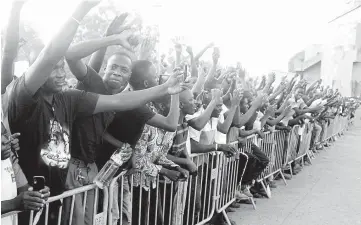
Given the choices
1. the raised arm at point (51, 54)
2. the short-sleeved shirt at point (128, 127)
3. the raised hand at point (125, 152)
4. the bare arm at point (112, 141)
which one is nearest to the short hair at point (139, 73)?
the short-sleeved shirt at point (128, 127)

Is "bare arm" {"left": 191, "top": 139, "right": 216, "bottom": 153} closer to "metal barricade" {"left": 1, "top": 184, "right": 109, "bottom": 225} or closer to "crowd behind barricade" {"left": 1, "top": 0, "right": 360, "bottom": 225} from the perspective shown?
"crowd behind barricade" {"left": 1, "top": 0, "right": 360, "bottom": 225}

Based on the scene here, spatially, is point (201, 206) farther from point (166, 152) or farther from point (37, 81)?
point (37, 81)

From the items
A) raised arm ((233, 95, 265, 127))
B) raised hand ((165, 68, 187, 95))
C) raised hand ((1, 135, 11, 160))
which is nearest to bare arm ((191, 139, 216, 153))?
raised arm ((233, 95, 265, 127))

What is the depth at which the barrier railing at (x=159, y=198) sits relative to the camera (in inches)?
127

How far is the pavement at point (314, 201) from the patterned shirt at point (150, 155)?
246 centimetres

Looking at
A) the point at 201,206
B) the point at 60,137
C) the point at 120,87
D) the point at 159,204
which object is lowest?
the point at 201,206

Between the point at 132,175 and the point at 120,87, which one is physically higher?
the point at 120,87

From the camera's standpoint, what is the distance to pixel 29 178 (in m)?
2.85

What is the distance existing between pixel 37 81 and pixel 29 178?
26.4 inches

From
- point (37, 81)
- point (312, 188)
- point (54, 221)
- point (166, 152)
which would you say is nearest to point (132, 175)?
point (166, 152)

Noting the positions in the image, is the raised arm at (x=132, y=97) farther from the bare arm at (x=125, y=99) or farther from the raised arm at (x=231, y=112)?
the raised arm at (x=231, y=112)

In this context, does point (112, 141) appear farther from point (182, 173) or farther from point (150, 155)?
point (182, 173)

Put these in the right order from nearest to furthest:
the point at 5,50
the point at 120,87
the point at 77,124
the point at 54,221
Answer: the point at 5,50, the point at 54,221, the point at 77,124, the point at 120,87

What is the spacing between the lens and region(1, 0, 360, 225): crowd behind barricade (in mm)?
2658
